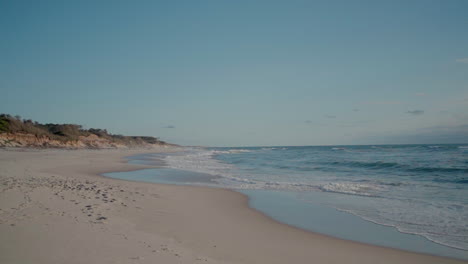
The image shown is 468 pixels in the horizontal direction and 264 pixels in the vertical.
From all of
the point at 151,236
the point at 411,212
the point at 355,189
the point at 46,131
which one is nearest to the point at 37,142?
the point at 46,131

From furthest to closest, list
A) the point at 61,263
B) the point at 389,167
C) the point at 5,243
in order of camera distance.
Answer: the point at 389,167 → the point at 5,243 → the point at 61,263

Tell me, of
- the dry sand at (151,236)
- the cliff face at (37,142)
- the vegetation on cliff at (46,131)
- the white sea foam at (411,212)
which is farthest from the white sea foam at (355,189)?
the vegetation on cliff at (46,131)

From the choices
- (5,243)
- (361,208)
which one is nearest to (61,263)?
(5,243)

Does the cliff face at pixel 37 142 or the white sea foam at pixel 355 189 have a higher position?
the cliff face at pixel 37 142

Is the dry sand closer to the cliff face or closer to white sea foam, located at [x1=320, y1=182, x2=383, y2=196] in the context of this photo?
white sea foam, located at [x1=320, y1=182, x2=383, y2=196]

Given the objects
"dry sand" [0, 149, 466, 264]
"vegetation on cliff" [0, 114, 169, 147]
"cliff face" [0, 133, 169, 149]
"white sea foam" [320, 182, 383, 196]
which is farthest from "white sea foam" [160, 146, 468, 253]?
"vegetation on cliff" [0, 114, 169, 147]

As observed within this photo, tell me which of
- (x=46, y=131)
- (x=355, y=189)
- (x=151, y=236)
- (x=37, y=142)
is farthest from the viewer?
(x=46, y=131)

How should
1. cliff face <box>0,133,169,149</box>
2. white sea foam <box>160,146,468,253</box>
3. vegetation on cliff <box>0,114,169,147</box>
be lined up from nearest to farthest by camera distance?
white sea foam <box>160,146,468,253</box>, cliff face <box>0,133,169,149</box>, vegetation on cliff <box>0,114,169,147</box>

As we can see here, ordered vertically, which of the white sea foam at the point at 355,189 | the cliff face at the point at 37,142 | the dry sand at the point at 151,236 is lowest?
the white sea foam at the point at 355,189

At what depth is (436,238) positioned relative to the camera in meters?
5.67

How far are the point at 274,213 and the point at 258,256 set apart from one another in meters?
3.33

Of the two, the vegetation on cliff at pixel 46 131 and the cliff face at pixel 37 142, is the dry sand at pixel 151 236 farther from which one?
the vegetation on cliff at pixel 46 131

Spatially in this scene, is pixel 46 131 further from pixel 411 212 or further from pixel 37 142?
pixel 411 212

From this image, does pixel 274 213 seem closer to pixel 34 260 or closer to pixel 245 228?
pixel 245 228
